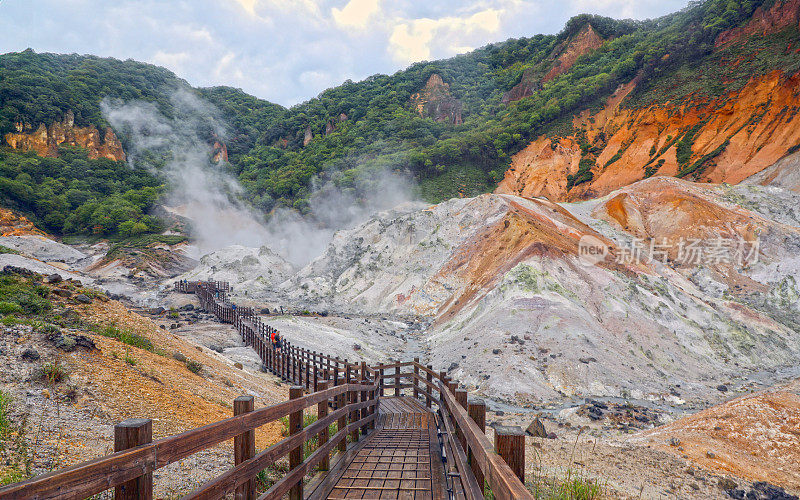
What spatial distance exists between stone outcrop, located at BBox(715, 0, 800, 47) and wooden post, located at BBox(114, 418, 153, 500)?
68.4 m

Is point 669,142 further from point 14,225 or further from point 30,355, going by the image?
point 14,225

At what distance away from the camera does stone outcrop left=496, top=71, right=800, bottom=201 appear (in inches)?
1543

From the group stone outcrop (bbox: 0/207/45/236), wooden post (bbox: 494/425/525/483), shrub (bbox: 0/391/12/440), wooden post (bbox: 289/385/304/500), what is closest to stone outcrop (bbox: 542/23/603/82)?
wooden post (bbox: 289/385/304/500)

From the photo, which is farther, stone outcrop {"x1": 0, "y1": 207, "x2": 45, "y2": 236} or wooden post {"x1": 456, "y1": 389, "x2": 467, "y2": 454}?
stone outcrop {"x1": 0, "y1": 207, "x2": 45, "y2": 236}

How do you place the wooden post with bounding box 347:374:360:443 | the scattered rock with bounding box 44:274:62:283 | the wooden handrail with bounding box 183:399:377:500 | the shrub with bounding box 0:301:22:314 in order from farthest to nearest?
the scattered rock with bounding box 44:274:62:283 < the shrub with bounding box 0:301:22:314 < the wooden post with bounding box 347:374:360:443 < the wooden handrail with bounding box 183:399:377:500

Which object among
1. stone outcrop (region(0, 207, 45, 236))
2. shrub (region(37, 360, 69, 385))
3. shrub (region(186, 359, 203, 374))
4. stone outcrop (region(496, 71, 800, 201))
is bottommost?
shrub (region(186, 359, 203, 374))

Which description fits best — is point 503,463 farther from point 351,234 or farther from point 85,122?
point 85,122

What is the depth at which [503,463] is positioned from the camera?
206 cm

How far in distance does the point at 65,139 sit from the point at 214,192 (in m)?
28.7

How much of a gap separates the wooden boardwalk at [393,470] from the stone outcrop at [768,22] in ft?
216

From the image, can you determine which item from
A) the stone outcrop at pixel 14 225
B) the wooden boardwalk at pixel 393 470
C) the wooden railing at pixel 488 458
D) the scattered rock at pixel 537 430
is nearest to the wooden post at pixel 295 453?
the wooden boardwalk at pixel 393 470

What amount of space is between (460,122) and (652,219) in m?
63.0

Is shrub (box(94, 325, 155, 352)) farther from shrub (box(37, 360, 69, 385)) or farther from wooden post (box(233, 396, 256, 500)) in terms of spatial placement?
wooden post (box(233, 396, 256, 500))

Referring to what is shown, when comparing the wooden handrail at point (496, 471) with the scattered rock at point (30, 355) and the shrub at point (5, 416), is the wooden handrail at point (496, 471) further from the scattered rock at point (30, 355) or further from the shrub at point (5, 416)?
the scattered rock at point (30, 355)
